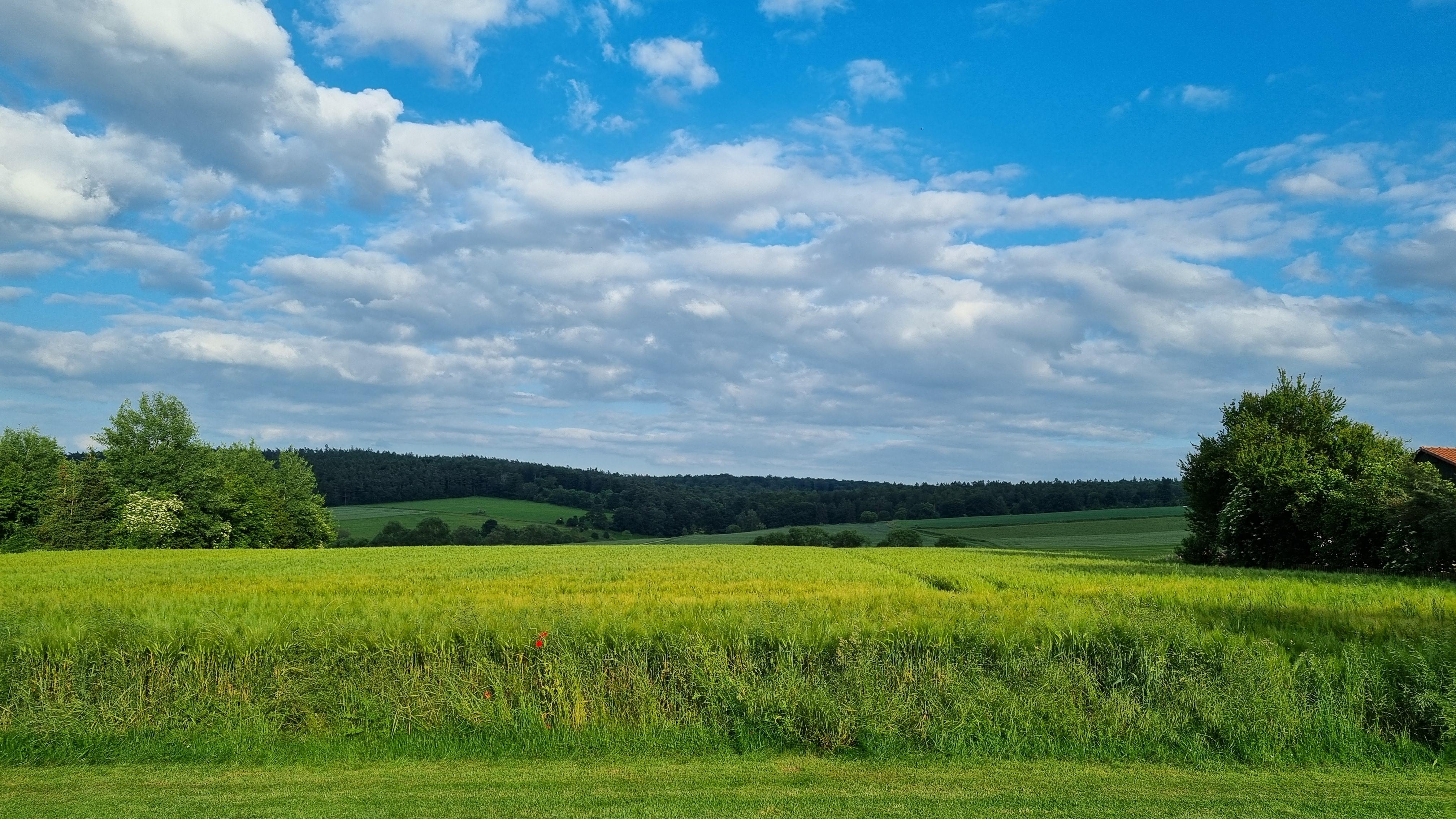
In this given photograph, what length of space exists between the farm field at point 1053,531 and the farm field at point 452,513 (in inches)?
860

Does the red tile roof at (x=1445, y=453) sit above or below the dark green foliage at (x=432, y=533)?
above

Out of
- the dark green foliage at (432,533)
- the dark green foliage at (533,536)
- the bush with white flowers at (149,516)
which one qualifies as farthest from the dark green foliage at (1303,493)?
the dark green foliage at (432,533)

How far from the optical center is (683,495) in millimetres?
111000

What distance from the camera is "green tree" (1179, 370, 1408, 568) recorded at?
31.1m

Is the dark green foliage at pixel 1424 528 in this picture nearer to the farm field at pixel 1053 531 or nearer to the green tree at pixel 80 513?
the farm field at pixel 1053 531

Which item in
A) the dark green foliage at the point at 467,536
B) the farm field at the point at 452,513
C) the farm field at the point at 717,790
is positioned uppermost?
the farm field at the point at 717,790

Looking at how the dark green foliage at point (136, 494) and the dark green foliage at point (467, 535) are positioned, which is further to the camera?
the dark green foliage at point (467, 535)

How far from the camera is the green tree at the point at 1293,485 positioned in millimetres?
31125

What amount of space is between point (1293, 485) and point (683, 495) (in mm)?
83891

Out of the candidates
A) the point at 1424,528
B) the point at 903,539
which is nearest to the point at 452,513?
the point at 903,539

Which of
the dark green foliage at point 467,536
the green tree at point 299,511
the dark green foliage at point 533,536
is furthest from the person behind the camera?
the dark green foliage at point 467,536

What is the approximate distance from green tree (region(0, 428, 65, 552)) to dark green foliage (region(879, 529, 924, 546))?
2877 inches


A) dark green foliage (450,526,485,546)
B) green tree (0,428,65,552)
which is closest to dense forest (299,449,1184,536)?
dark green foliage (450,526,485,546)

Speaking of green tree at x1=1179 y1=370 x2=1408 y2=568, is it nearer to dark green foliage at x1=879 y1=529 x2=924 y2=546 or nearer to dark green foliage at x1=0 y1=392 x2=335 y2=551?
dark green foliage at x1=879 y1=529 x2=924 y2=546
